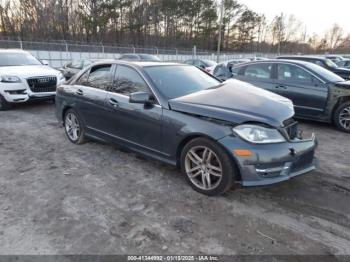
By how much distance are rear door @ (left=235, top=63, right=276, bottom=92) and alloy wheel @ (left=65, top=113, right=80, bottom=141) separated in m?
4.68

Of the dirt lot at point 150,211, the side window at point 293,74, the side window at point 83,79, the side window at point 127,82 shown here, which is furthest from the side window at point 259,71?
the side window at point 83,79

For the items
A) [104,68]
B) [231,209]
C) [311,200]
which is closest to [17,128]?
[104,68]

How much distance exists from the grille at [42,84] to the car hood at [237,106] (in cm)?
575

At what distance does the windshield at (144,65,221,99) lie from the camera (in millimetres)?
3809

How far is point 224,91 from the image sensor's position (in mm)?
3818

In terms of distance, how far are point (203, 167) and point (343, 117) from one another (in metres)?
4.63

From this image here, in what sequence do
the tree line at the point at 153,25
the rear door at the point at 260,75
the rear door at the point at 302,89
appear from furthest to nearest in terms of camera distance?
the tree line at the point at 153,25 < the rear door at the point at 260,75 < the rear door at the point at 302,89

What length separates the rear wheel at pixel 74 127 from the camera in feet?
16.6

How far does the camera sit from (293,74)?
6.80 meters

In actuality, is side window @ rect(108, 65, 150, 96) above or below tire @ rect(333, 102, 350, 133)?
above

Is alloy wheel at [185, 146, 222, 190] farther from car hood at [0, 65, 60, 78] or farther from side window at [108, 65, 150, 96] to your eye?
car hood at [0, 65, 60, 78]

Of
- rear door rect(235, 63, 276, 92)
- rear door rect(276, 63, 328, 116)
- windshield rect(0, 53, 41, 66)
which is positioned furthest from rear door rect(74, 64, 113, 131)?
A: windshield rect(0, 53, 41, 66)

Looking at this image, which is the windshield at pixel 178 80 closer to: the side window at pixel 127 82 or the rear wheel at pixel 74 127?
the side window at pixel 127 82

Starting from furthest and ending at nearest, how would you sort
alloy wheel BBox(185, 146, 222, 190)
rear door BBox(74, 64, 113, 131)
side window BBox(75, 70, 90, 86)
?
side window BBox(75, 70, 90, 86)
rear door BBox(74, 64, 113, 131)
alloy wheel BBox(185, 146, 222, 190)
